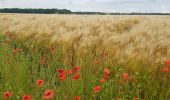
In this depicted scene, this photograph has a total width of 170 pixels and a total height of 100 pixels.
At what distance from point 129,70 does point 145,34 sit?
157 centimetres

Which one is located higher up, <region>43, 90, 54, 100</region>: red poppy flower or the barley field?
<region>43, 90, 54, 100</region>: red poppy flower

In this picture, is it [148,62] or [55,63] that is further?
[55,63]

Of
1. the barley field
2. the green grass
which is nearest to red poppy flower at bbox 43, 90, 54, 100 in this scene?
the barley field

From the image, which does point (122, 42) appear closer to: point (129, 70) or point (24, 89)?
point (129, 70)

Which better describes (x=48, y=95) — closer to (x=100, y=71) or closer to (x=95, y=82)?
(x=95, y=82)

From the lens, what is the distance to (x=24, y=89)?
4.01m

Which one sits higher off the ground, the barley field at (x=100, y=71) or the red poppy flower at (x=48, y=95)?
the red poppy flower at (x=48, y=95)

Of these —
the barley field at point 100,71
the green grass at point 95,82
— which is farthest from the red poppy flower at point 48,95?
the green grass at point 95,82

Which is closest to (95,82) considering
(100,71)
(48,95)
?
(100,71)

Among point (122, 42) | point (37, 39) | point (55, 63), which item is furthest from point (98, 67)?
point (37, 39)

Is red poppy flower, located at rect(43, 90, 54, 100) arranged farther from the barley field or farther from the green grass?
the green grass

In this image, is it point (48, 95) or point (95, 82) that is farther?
point (95, 82)

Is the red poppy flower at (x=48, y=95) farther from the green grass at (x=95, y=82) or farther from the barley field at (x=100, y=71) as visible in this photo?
the green grass at (x=95, y=82)

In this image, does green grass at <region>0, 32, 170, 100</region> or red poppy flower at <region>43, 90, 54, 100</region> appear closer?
red poppy flower at <region>43, 90, 54, 100</region>
